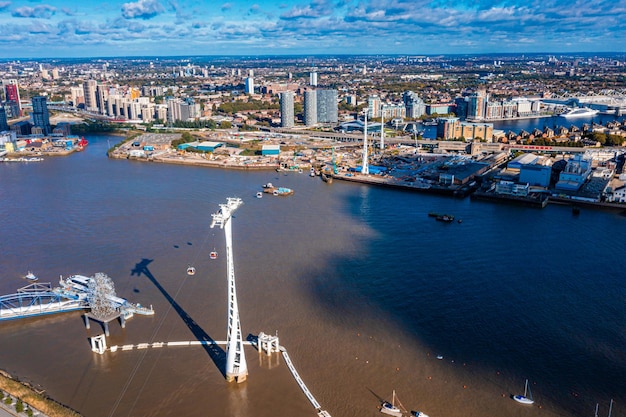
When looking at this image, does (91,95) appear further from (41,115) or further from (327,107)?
(327,107)

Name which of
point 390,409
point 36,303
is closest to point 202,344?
point 390,409

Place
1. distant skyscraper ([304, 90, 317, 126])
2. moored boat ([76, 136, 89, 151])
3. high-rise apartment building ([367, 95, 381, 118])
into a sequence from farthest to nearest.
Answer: high-rise apartment building ([367, 95, 381, 118]) < distant skyscraper ([304, 90, 317, 126]) < moored boat ([76, 136, 89, 151])

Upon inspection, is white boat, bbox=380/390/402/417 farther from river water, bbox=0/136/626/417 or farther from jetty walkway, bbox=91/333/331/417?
jetty walkway, bbox=91/333/331/417

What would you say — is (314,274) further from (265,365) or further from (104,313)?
(104,313)

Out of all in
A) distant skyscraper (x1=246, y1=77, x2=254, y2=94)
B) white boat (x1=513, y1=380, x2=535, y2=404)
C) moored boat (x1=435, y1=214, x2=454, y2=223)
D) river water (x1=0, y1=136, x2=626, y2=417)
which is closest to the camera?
white boat (x1=513, y1=380, x2=535, y2=404)

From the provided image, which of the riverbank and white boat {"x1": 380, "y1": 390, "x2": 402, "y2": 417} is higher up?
the riverbank

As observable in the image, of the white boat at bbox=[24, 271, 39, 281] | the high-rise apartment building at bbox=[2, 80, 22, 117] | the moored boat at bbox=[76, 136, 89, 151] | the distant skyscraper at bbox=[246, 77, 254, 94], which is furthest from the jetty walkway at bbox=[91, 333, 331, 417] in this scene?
the distant skyscraper at bbox=[246, 77, 254, 94]

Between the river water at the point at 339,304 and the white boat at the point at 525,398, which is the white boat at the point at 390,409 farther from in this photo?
the white boat at the point at 525,398

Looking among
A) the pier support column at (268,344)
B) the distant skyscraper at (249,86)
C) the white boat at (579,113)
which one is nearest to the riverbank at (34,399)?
the pier support column at (268,344)
